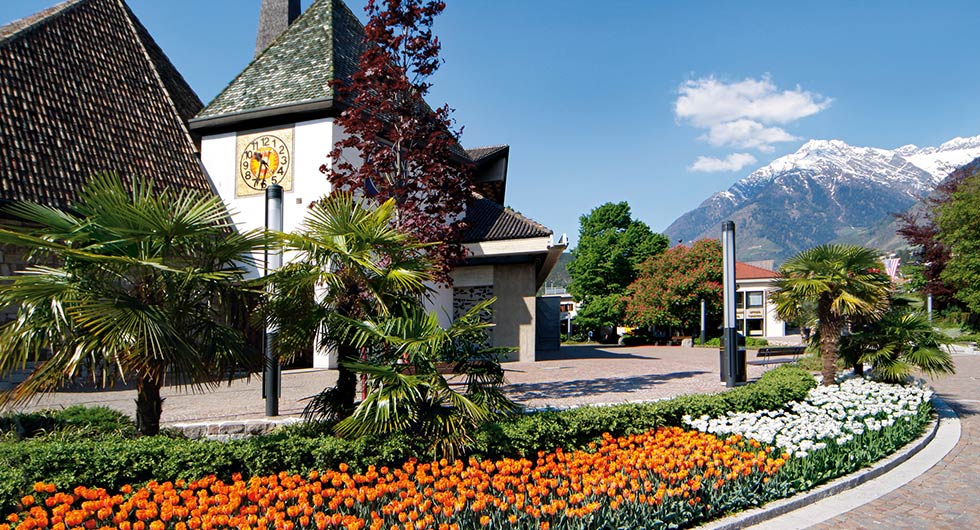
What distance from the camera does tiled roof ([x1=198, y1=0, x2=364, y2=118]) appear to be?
1762 cm

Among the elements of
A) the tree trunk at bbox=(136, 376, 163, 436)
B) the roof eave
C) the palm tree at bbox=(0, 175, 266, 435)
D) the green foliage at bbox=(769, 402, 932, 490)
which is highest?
the roof eave

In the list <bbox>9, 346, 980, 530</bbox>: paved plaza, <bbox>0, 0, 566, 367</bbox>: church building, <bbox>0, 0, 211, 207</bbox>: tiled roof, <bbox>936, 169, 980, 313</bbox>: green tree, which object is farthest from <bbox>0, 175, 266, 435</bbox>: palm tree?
<bbox>936, 169, 980, 313</bbox>: green tree

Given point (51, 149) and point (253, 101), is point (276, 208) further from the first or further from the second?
point (253, 101)

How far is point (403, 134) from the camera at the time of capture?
36.3 feet

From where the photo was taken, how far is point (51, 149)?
14.5 metres

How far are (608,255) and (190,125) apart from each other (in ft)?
120

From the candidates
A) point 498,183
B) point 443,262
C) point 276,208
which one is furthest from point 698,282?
point 276,208

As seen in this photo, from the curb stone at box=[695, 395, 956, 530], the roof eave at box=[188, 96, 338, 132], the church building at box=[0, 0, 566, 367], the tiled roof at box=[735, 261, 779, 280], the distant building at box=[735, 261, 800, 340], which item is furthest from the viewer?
the tiled roof at box=[735, 261, 779, 280]

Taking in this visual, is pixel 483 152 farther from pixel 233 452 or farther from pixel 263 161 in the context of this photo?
pixel 233 452

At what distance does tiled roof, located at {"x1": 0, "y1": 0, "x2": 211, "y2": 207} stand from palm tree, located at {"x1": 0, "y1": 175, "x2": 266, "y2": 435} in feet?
29.9

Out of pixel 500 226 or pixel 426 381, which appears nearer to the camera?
pixel 426 381

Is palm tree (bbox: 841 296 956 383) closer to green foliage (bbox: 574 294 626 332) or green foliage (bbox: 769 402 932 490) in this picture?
green foliage (bbox: 769 402 932 490)

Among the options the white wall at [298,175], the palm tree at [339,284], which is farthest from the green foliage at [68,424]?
the white wall at [298,175]

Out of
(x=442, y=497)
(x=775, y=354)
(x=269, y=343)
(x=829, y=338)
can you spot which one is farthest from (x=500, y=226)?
(x=442, y=497)
